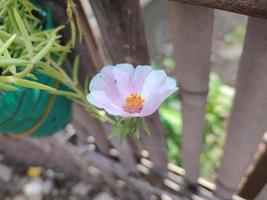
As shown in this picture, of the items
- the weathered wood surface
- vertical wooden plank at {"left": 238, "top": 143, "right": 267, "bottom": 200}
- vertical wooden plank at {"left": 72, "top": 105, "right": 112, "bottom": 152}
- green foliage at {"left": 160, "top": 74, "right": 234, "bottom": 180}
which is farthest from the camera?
green foliage at {"left": 160, "top": 74, "right": 234, "bottom": 180}

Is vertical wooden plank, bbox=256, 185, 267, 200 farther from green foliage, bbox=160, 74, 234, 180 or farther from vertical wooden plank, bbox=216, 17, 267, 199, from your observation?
green foliage, bbox=160, 74, 234, 180

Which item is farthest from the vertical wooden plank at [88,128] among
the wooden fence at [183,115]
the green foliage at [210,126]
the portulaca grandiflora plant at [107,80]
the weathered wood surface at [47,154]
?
the portulaca grandiflora plant at [107,80]

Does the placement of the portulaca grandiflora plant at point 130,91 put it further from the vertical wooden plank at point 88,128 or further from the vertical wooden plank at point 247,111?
the vertical wooden plank at point 88,128

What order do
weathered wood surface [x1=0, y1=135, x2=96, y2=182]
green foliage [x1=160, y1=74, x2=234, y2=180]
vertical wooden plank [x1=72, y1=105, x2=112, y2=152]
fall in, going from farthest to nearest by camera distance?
1. green foliage [x1=160, y1=74, x2=234, y2=180]
2. weathered wood surface [x1=0, y1=135, x2=96, y2=182]
3. vertical wooden plank [x1=72, y1=105, x2=112, y2=152]

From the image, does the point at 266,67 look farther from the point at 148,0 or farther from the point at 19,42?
the point at 148,0

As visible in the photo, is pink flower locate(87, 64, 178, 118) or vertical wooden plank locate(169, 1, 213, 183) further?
vertical wooden plank locate(169, 1, 213, 183)

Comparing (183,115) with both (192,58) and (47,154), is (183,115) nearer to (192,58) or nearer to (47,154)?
(192,58)

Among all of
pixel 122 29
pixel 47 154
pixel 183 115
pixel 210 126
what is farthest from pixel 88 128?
pixel 210 126

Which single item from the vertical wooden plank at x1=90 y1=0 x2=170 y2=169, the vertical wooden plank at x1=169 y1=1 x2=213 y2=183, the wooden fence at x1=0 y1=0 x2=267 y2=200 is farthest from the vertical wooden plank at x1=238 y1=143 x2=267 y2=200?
the vertical wooden plank at x1=90 y1=0 x2=170 y2=169
